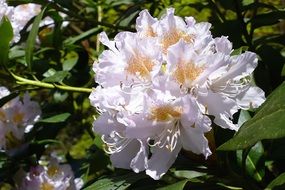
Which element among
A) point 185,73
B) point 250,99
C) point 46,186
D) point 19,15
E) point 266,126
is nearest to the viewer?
point 266,126

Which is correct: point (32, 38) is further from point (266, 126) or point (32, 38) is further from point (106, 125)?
point (266, 126)

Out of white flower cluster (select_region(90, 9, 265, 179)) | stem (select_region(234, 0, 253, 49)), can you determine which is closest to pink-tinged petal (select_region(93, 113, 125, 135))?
white flower cluster (select_region(90, 9, 265, 179))

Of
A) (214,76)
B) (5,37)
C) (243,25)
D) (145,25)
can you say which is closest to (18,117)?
(5,37)

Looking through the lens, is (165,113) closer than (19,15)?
Yes

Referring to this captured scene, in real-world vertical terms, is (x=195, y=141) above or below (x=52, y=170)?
above

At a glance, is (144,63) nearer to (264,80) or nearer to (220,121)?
(220,121)

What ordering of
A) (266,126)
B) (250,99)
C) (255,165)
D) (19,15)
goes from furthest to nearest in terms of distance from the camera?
(19,15)
(255,165)
(250,99)
(266,126)

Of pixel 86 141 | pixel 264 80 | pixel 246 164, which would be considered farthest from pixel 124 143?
pixel 86 141

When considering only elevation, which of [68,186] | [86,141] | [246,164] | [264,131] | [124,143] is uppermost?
[264,131]
